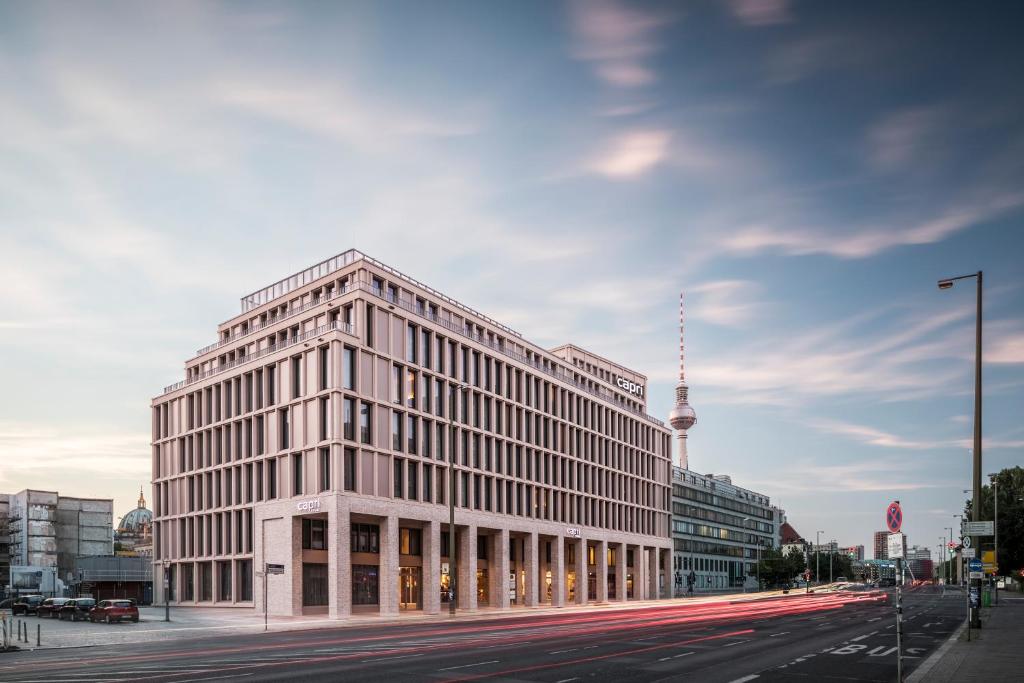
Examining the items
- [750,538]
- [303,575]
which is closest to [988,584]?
[303,575]

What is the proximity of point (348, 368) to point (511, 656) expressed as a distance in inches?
1565

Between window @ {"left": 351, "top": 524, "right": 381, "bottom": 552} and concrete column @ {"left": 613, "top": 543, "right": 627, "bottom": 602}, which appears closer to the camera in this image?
window @ {"left": 351, "top": 524, "right": 381, "bottom": 552}

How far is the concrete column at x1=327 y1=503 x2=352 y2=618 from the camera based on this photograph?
60.2m

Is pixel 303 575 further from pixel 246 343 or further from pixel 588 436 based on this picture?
pixel 588 436

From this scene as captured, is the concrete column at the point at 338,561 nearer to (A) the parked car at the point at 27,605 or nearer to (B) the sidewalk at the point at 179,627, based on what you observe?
(B) the sidewalk at the point at 179,627

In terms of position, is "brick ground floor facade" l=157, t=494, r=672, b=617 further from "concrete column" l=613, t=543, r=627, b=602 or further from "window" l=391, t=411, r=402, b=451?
"concrete column" l=613, t=543, r=627, b=602

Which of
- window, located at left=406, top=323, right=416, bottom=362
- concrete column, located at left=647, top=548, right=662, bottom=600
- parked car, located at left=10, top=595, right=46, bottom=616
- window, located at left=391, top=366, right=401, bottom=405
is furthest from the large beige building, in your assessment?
concrete column, located at left=647, top=548, right=662, bottom=600

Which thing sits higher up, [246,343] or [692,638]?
[246,343]

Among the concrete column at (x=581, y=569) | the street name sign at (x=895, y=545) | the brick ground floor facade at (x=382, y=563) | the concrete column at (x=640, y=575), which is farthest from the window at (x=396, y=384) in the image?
the concrete column at (x=640, y=575)

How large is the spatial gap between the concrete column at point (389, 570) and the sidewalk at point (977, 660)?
134ft

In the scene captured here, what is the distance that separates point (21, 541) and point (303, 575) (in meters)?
95.1

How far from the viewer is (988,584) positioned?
218ft

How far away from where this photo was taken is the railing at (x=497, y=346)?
7006 centimetres

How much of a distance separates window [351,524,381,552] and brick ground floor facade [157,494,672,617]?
0.08 metres
